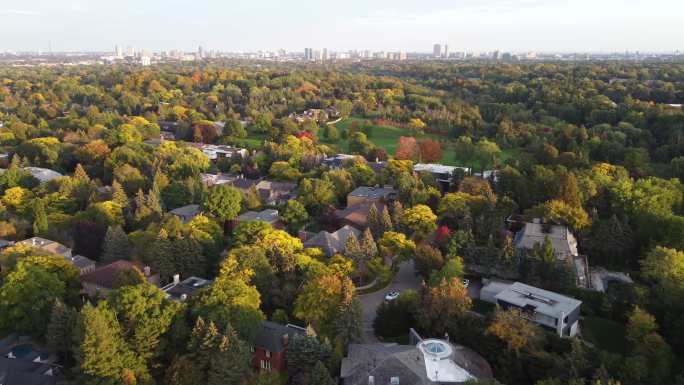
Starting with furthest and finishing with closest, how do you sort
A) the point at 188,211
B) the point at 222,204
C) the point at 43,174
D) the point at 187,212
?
the point at 43,174, the point at 188,211, the point at 187,212, the point at 222,204

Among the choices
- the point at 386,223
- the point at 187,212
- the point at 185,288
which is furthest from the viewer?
the point at 187,212

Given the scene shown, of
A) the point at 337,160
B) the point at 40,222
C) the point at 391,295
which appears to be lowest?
the point at 391,295

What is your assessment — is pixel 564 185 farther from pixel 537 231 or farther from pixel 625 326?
pixel 625 326

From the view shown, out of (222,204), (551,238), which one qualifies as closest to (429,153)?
(551,238)

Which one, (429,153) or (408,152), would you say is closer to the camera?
(408,152)

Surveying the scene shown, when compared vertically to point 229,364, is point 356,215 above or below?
above

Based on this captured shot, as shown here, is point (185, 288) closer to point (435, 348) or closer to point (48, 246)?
point (48, 246)
